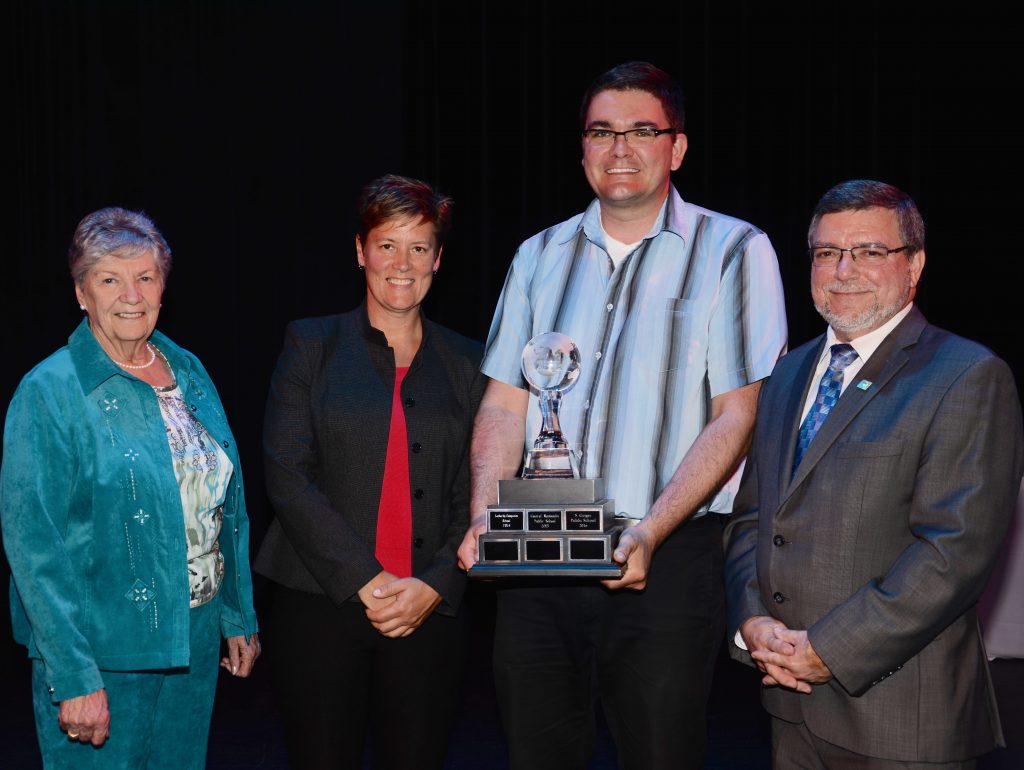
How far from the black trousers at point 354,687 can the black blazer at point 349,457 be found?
81 millimetres

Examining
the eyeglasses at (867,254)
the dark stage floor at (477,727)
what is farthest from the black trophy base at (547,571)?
the dark stage floor at (477,727)

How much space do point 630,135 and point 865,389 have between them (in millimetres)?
795

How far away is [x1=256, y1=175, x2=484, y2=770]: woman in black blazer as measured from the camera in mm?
2539

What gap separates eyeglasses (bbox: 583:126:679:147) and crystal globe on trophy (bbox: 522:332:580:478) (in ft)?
1.58

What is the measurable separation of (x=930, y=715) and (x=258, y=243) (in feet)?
15.7

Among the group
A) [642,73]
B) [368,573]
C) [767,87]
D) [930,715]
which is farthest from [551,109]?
[930,715]

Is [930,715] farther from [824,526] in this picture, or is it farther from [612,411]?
[612,411]

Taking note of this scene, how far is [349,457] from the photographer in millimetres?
2646

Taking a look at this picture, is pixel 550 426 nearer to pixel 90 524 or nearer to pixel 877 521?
pixel 877 521

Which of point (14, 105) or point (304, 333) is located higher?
point (14, 105)

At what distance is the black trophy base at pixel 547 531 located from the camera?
91.9 inches

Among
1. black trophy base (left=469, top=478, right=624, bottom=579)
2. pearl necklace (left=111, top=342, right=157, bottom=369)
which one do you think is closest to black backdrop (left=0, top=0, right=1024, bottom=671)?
pearl necklace (left=111, top=342, right=157, bottom=369)

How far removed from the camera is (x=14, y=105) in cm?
617

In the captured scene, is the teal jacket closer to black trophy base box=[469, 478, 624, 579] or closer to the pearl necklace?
the pearl necklace
